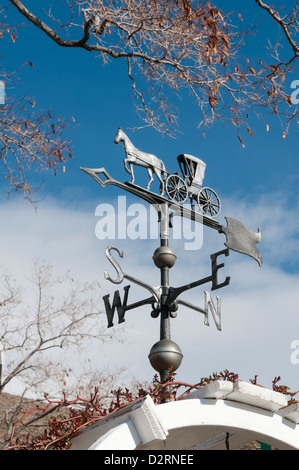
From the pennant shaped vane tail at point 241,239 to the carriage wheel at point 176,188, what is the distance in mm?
373

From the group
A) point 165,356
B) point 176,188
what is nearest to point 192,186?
point 176,188

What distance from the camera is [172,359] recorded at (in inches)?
139

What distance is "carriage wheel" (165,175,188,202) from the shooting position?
15.0 feet

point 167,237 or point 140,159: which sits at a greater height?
point 140,159

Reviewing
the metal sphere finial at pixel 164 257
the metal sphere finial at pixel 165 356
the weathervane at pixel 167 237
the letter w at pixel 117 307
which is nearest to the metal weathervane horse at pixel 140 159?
the weathervane at pixel 167 237

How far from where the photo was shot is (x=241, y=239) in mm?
4605

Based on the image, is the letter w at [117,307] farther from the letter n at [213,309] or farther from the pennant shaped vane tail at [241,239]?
the pennant shaped vane tail at [241,239]

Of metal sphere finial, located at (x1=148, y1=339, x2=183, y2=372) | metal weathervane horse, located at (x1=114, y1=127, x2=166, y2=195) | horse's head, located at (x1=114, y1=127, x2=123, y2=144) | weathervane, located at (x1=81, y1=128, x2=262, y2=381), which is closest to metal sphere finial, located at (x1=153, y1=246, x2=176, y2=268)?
weathervane, located at (x1=81, y1=128, x2=262, y2=381)

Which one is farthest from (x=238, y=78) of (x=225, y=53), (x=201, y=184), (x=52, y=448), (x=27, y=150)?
(x=52, y=448)

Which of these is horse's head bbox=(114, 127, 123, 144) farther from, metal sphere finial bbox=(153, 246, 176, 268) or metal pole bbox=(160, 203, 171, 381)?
metal sphere finial bbox=(153, 246, 176, 268)

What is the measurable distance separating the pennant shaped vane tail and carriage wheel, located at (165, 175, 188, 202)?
14.7 inches

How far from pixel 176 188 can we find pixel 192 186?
0.19 meters

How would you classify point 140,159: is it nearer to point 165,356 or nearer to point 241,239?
point 241,239
